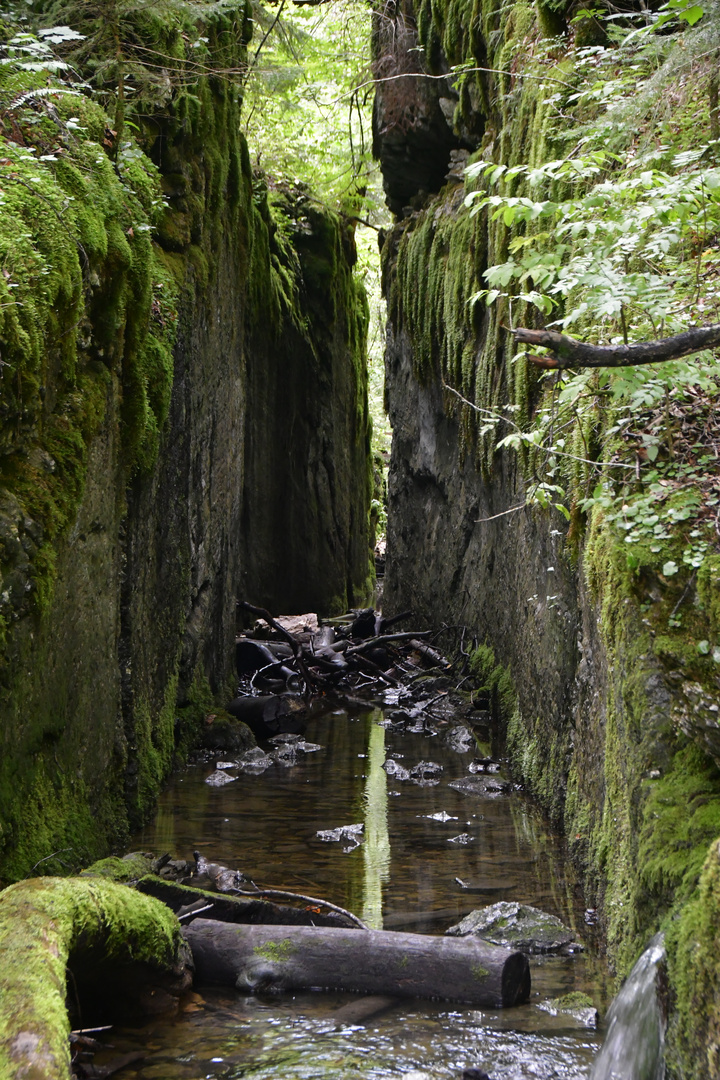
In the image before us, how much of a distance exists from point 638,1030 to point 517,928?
57.5 inches

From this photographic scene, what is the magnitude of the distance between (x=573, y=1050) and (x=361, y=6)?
588 inches

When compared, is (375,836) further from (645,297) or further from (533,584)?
(645,297)

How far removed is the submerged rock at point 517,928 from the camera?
171 inches

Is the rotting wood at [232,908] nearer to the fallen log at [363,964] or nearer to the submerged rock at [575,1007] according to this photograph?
the fallen log at [363,964]

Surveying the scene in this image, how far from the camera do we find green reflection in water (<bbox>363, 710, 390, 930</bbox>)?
4.94 metres

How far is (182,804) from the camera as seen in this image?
7.05 m

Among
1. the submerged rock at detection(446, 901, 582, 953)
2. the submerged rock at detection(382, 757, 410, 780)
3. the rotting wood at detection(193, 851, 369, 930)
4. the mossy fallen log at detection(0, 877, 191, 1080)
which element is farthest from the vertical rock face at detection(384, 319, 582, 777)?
the mossy fallen log at detection(0, 877, 191, 1080)

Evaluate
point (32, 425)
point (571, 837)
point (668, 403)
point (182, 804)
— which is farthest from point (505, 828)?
point (32, 425)

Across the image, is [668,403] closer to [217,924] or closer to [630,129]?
[630,129]

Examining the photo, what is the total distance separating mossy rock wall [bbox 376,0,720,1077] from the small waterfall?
122 mm

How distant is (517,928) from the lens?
443 cm

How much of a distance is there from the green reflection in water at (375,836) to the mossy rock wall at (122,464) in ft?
5.38

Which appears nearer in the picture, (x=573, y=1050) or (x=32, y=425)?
(x=573, y=1050)

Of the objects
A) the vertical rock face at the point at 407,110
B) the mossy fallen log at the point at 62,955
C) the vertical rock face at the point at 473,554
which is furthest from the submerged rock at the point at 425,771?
the vertical rock face at the point at 407,110
